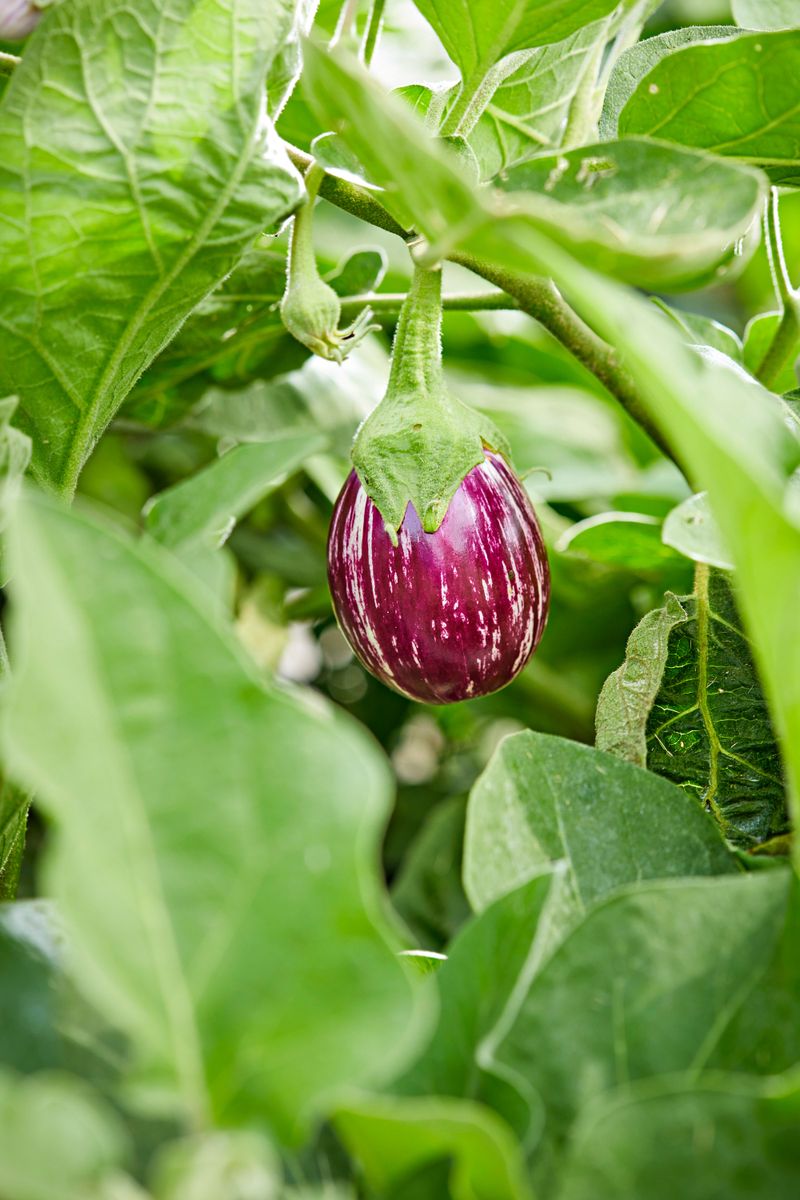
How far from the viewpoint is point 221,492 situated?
366 millimetres

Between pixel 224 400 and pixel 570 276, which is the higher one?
pixel 570 276

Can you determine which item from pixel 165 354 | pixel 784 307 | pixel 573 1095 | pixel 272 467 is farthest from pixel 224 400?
pixel 573 1095

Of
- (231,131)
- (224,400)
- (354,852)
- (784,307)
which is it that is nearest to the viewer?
(354,852)

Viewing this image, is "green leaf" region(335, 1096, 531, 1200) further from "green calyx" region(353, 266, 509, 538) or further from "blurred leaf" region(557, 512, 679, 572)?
"blurred leaf" region(557, 512, 679, 572)

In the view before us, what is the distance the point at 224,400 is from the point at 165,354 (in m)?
0.19

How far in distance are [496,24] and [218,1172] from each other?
375 millimetres

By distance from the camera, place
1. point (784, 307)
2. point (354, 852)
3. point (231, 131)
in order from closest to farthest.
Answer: point (354, 852) < point (231, 131) < point (784, 307)

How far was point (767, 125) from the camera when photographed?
495 millimetres

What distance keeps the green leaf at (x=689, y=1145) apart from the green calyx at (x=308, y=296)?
0.99 feet

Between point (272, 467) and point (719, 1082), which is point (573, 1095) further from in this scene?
point (272, 467)

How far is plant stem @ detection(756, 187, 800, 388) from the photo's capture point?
61 cm

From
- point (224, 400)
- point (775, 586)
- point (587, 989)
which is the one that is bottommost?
point (224, 400)

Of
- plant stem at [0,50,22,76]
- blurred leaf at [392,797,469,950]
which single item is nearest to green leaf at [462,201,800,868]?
plant stem at [0,50,22,76]

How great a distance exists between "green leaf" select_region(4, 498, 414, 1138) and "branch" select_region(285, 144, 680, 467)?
26cm
